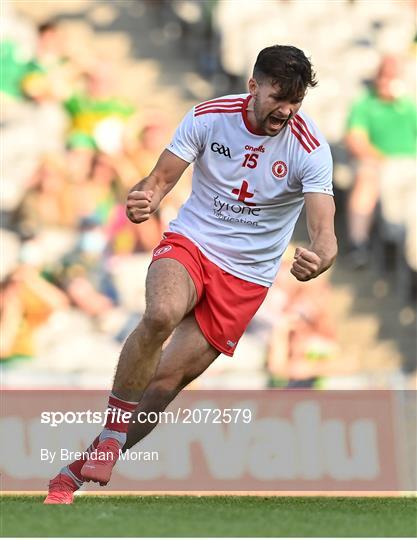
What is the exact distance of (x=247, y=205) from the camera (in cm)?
730

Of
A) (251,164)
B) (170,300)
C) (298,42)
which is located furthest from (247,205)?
(298,42)

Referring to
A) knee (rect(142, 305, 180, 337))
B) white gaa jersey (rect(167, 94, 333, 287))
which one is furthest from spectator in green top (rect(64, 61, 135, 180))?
knee (rect(142, 305, 180, 337))

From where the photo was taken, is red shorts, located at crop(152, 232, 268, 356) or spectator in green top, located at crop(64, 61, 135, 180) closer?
red shorts, located at crop(152, 232, 268, 356)

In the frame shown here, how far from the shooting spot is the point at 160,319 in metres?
6.73

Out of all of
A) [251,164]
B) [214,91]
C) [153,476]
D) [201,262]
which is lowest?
[153,476]

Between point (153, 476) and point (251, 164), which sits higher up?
point (251, 164)

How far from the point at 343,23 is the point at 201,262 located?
8170 millimetres

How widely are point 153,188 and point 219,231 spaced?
52cm

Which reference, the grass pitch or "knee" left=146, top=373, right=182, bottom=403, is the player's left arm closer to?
"knee" left=146, top=373, right=182, bottom=403

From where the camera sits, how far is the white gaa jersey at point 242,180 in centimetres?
715

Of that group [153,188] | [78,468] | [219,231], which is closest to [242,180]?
[219,231]

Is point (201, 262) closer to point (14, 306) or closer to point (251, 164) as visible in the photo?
point (251, 164)

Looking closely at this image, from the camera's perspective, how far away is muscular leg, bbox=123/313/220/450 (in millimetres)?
7375

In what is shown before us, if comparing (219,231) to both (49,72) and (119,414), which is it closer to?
(119,414)
